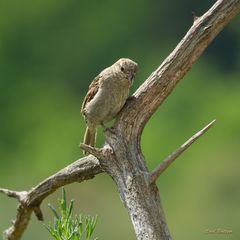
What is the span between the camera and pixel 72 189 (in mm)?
24531

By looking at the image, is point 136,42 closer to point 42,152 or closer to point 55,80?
point 55,80

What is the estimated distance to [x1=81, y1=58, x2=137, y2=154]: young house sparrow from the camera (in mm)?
6812

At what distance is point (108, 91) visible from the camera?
718 cm

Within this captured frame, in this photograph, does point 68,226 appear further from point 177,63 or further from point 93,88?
point 93,88

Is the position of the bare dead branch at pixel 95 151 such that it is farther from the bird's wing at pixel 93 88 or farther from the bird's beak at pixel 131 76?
the bird's wing at pixel 93 88

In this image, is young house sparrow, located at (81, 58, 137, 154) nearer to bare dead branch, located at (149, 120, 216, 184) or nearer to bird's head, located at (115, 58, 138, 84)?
bird's head, located at (115, 58, 138, 84)

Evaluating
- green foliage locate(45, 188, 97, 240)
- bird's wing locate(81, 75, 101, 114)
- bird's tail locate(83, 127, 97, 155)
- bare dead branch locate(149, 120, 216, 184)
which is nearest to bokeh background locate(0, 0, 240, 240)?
bird's tail locate(83, 127, 97, 155)

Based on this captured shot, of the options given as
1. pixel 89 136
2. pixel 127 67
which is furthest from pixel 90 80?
pixel 127 67

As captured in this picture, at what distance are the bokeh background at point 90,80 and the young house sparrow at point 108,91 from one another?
18254 mm

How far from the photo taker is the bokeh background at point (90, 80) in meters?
29.5

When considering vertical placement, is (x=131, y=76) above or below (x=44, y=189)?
above

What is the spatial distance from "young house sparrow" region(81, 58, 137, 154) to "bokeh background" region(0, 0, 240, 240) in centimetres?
1825

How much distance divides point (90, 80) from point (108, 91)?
25.4m

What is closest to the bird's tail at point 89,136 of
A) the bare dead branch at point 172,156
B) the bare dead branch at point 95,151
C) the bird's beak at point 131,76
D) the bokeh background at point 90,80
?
the bird's beak at point 131,76
